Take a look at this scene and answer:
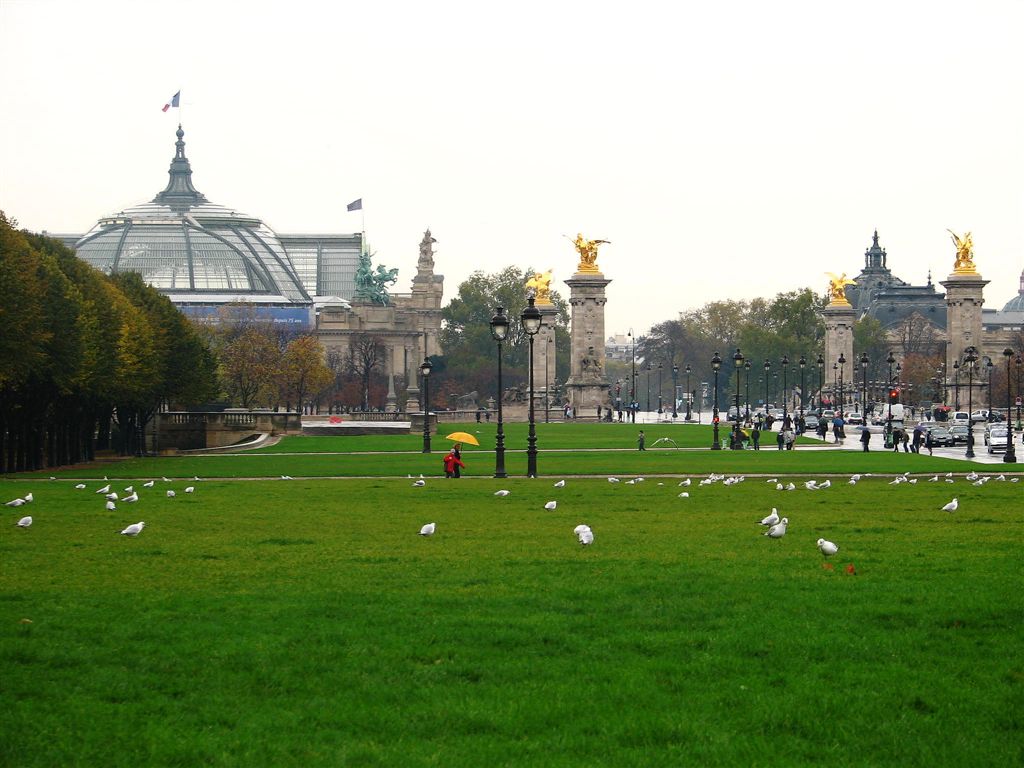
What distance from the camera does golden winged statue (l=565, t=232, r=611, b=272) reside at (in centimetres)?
15900

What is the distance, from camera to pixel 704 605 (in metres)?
16.6

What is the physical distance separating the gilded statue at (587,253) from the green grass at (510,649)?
443 ft

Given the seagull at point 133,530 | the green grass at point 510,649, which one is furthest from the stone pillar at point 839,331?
the seagull at point 133,530

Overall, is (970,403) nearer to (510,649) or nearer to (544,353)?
(510,649)

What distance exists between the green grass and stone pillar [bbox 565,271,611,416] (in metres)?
133

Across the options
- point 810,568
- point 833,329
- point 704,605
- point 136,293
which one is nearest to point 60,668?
point 704,605

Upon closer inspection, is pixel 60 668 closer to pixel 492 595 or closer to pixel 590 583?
pixel 492 595

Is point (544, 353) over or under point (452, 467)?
over

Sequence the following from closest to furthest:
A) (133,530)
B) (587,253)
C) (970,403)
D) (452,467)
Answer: (133,530) < (452,467) < (970,403) < (587,253)

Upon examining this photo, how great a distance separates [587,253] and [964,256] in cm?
4556

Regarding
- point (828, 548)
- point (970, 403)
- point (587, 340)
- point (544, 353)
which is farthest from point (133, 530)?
point (544, 353)

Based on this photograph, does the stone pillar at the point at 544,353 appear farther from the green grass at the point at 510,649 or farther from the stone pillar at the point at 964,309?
the green grass at the point at 510,649

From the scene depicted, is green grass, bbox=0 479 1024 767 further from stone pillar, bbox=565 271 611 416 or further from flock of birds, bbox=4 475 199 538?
stone pillar, bbox=565 271 611 416

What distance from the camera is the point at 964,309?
174500 millimetres
